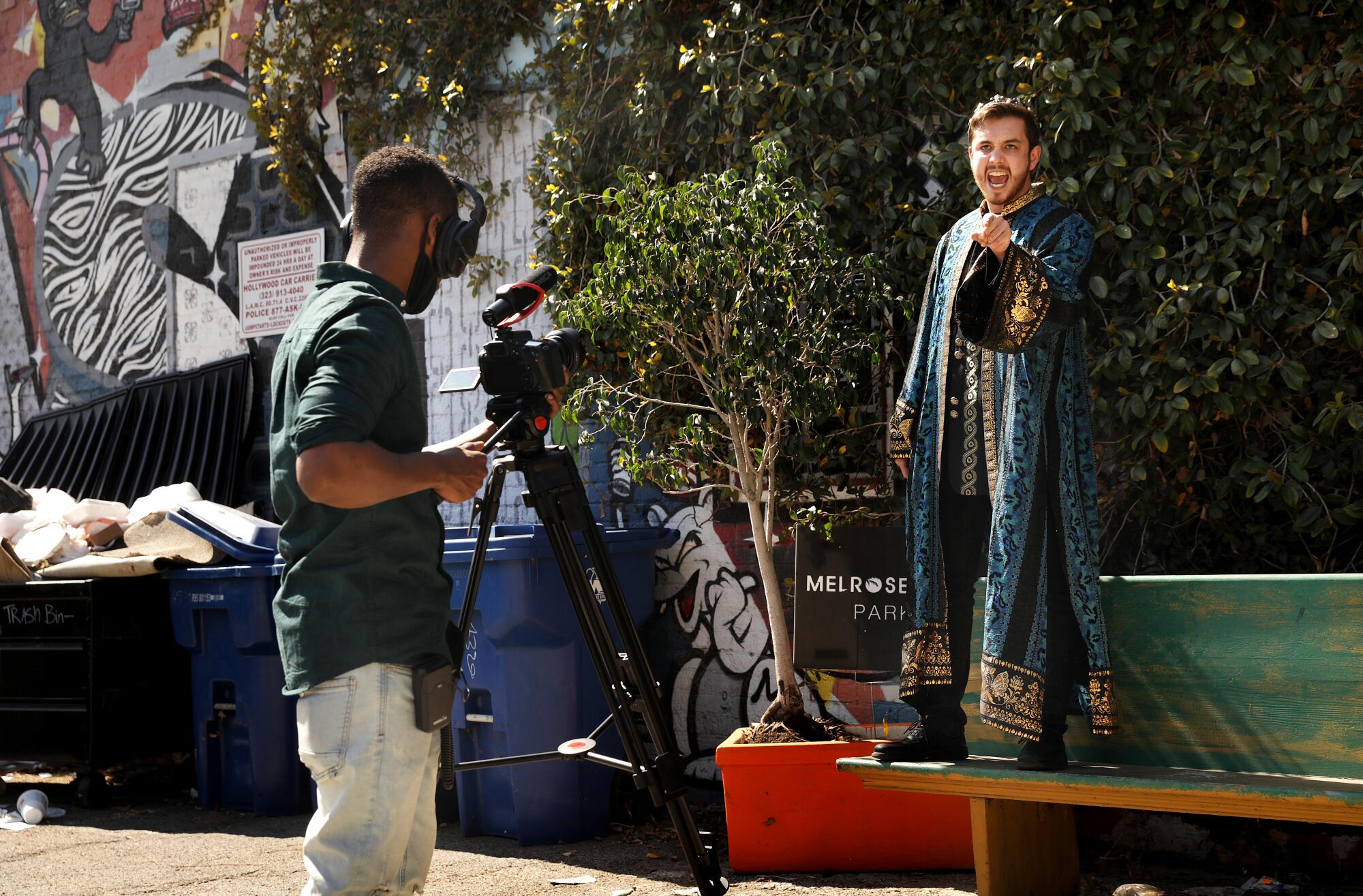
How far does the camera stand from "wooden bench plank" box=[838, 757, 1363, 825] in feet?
10.2

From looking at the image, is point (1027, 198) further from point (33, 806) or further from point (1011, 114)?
point (33, 806)

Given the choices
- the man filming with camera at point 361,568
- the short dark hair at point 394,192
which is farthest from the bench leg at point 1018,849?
the short dark hair at point 394,192

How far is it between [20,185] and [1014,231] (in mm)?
7753

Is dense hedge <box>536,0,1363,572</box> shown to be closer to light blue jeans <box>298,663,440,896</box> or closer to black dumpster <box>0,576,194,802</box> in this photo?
light blue jeans <box>298,663,440,896</box>

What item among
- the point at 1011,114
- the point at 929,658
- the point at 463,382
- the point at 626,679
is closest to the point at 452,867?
the point at 626,679

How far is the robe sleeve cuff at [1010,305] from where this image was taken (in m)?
3.40

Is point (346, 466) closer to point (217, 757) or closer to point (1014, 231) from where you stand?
point (1014, 231)

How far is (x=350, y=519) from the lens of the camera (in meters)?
2.30

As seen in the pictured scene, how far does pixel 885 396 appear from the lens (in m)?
5.05

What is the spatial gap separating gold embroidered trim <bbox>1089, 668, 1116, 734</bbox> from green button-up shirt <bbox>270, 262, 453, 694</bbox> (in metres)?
1.94

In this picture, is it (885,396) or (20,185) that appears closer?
(885,396)

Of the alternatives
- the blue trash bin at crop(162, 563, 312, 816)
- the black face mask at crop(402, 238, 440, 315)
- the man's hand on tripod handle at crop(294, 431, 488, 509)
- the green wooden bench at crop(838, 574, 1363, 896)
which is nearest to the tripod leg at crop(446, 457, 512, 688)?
the black face mask at crop(402, 238, 440, 315)

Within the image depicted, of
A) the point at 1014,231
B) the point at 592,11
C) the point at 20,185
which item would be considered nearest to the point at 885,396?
the point at 1014,231

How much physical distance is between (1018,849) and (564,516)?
67.0 inches
